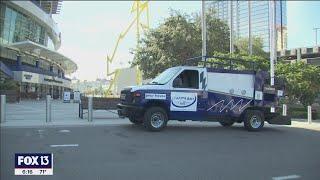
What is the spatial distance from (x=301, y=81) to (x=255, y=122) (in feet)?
32.6

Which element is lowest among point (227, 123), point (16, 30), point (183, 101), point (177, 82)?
point (227, 123)

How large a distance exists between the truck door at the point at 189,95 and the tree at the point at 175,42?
2166 cm

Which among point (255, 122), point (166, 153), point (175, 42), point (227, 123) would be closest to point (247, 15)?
point (175, 42)

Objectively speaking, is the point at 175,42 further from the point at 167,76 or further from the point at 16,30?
the point at 16,30

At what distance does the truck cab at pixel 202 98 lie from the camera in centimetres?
1524

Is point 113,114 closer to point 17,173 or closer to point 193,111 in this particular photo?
point 193,111

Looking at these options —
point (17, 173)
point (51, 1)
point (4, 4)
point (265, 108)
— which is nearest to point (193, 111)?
point (265, 108)

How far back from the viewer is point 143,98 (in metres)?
15.1

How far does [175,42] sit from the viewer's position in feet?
126

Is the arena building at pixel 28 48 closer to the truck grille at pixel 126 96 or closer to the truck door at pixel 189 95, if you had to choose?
the truck grille at pixel 126 96

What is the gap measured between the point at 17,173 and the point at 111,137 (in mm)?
5388

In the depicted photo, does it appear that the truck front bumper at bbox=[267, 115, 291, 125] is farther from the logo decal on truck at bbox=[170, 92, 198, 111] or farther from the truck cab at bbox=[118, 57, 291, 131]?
the logo decal on truck at bbox=[170, 92, 198, 111]

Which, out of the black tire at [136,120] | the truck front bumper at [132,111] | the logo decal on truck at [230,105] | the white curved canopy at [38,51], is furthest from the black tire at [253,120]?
the white curved canopy at [38,51]

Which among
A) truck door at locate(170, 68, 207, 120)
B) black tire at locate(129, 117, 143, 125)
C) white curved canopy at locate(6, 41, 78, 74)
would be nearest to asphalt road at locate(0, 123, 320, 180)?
black tire at locate(129, 117, 143, 125)
